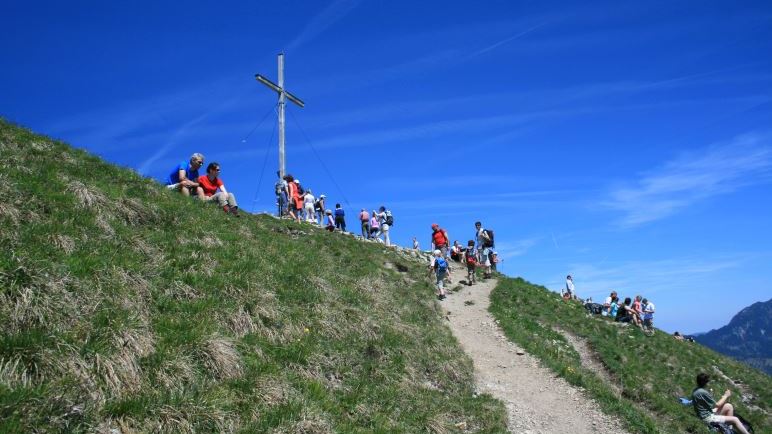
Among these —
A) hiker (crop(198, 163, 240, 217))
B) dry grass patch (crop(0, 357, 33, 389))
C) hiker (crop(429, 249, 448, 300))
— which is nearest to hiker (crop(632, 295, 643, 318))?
hiker (crop(429, 249, 448, 300))

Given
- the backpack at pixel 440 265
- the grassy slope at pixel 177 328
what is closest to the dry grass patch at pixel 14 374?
the grassy slope at pixel 177 328

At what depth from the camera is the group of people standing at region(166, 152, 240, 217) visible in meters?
16.5

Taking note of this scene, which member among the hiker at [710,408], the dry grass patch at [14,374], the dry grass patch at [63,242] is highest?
the dry grass patch at [63,242]

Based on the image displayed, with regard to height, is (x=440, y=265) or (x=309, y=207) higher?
(x=309, y=207)

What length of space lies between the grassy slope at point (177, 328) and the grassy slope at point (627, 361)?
466cm

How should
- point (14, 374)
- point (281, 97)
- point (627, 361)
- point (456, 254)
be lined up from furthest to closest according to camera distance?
point (456, 254)
point (281, 97)
point (627, 361)
point (14, 374)

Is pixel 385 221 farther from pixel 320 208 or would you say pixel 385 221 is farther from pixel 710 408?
pixel 710 408

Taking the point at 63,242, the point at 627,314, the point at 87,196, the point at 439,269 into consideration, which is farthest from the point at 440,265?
the point at 63,242

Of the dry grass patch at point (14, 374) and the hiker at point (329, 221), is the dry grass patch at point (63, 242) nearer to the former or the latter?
the dry grass patch at point (14, 374)

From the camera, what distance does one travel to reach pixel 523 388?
48.6 ft

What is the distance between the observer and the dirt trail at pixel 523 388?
12523 mm

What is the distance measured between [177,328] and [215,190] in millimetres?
10504

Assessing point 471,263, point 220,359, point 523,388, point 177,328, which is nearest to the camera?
point 220,359

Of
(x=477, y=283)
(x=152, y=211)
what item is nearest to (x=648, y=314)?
(x=477, y=283)
